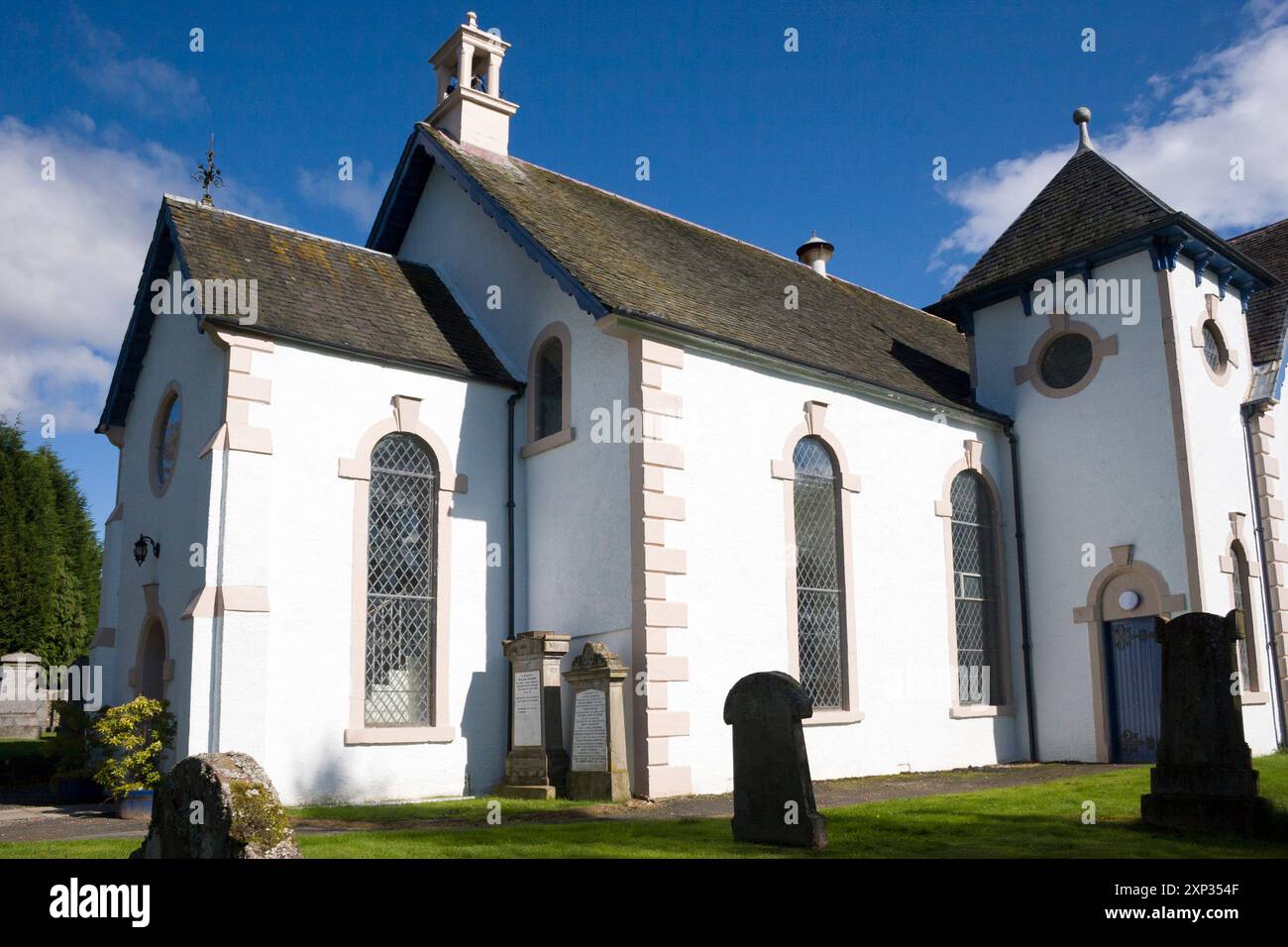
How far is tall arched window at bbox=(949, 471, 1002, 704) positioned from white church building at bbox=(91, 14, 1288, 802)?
0.07 metres

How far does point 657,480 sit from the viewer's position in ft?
47.4

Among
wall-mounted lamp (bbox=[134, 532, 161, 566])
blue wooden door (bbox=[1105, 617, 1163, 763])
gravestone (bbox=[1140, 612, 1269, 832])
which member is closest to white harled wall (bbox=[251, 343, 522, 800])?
wall-mounted lamp (bbox=[134, 532, 161, 566])

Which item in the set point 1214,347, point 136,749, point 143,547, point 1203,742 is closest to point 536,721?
point 136,749

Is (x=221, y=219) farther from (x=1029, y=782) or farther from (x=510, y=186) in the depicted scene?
(x=1029, y=782)

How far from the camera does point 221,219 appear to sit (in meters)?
16.6

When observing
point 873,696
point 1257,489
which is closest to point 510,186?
point 873,696

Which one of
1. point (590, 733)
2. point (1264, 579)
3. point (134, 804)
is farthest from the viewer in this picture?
point (1264, 579)

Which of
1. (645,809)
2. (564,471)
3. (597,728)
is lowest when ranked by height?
(645,809)

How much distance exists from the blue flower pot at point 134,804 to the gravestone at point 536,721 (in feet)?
13.9

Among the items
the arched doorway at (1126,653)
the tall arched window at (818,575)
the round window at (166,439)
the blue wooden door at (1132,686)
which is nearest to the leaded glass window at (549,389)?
the tall arched window at (818,575)

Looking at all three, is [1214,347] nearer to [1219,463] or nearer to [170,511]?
[1219,463]

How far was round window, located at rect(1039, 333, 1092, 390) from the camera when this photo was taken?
19.3m

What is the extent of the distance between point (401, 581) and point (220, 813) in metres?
8.57
